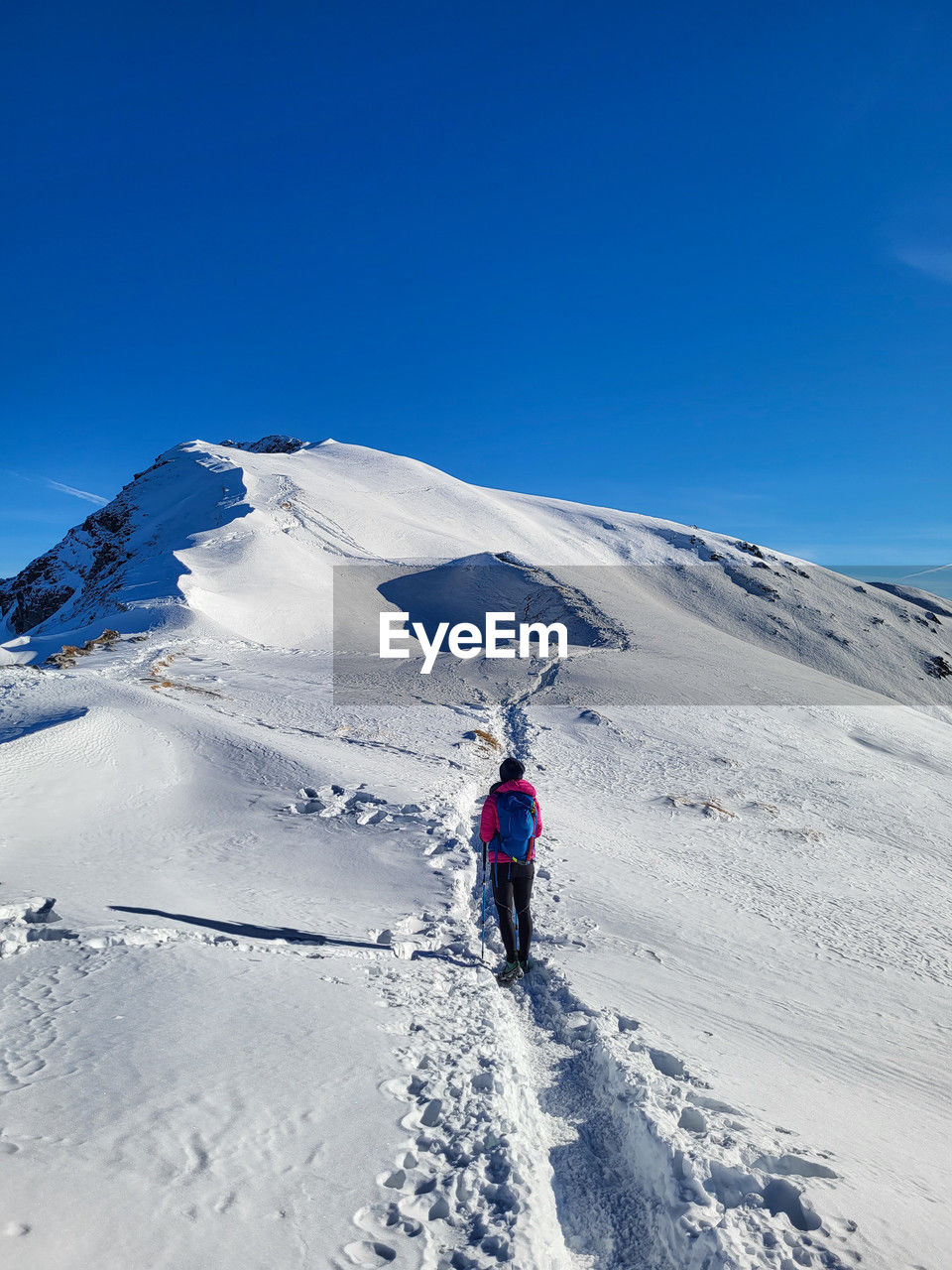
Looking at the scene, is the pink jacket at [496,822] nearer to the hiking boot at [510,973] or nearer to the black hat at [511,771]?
the black hat at [511,771]

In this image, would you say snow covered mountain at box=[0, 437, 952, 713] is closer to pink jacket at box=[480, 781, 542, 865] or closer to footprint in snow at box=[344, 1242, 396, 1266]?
pink jacket at box=[480, 781, 542, 865]

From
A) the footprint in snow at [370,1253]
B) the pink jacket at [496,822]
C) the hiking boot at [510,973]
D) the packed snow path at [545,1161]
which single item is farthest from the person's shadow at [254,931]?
the footprint in snow at [370,1253]

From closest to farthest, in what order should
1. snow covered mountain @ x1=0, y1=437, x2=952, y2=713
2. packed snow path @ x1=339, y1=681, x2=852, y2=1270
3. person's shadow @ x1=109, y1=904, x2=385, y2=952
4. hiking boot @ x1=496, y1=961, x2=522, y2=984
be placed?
packed snow path @ x1=339, y1=681, x2=852, y2=1270 → hiking boot @ x1=496, y1=961, x2=522, y2=984 → person's shadow @ x1=109, y1=904, x2=385, y2=952 → snow covered mountain @ x1=0, y1=437, x2=952, y2=713

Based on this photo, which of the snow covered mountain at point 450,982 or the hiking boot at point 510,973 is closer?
the snow covered mountain at point 450,982

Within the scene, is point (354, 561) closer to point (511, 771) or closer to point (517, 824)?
point (511, 771)

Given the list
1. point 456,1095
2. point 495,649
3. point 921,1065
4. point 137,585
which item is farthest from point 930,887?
point 137,585

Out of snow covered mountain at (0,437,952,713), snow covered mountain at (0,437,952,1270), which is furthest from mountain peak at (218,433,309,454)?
snow covered mountain at (0,437,952,1270)
